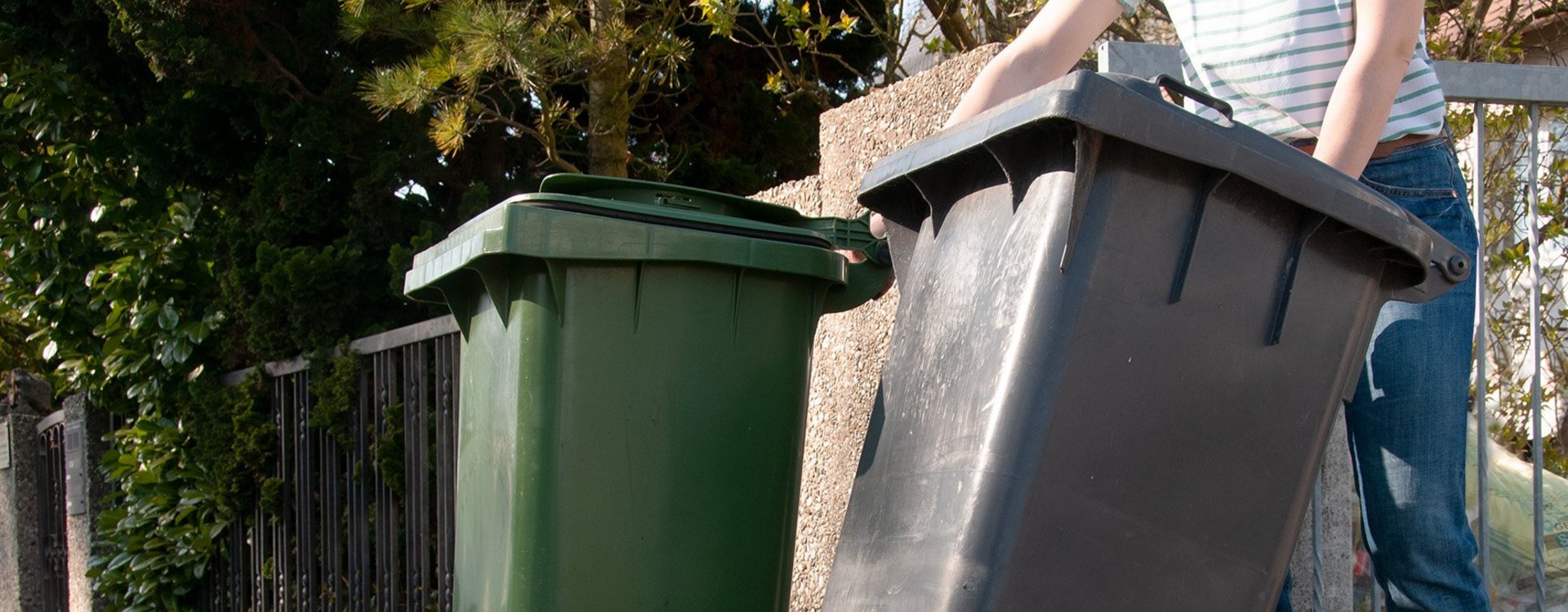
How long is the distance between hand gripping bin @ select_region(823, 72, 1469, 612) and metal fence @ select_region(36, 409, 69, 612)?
7935 millimetres

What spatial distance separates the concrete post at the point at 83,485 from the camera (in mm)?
7559

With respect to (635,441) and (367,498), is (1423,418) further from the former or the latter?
(367,498)

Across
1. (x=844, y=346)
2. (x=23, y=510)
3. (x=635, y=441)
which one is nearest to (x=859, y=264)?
(x=635, y=441)

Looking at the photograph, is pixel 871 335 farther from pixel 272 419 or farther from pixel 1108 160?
pixel 272 419

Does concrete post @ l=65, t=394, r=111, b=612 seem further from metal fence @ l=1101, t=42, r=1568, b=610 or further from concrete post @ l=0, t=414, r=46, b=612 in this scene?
metal fence @ l=1101, t=42, r=1568, b=610

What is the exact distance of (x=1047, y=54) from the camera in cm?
244

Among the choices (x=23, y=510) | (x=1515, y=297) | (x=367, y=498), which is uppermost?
(x=1515, y=297)

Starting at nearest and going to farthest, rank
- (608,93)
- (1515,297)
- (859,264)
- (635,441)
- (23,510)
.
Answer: (635,441) → (859,264) → (1515,297) → (608,93) → (23,510)

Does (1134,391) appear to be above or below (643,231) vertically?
below

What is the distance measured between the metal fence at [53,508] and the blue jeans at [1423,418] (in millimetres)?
8148

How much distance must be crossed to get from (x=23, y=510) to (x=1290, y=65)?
952 centimetres

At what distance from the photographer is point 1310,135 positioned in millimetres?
2236

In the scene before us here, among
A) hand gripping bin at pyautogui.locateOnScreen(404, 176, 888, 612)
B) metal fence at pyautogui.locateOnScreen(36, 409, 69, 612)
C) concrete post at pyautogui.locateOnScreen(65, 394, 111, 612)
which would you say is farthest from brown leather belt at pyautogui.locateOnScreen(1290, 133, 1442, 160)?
metal fence at pyautogui.locateOnScreen(36, 409, 69, 612)

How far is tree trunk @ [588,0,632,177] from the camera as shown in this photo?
5.47 meters
